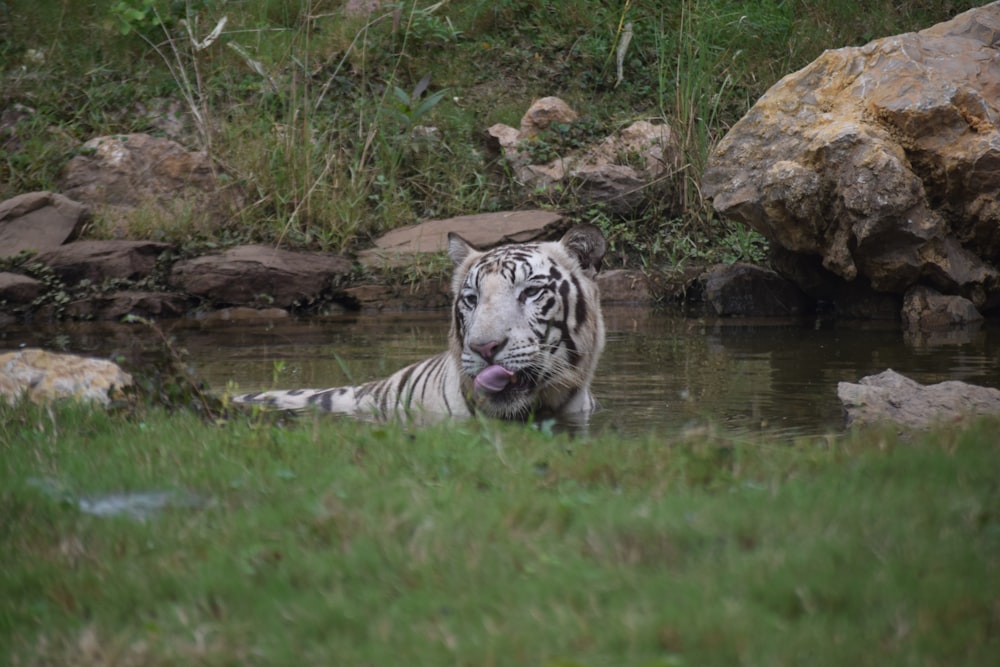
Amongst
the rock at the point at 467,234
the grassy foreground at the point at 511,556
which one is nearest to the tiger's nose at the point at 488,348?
the grassy foreground at the point at 511,556

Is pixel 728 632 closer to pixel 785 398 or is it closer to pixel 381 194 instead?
pixel 785 398

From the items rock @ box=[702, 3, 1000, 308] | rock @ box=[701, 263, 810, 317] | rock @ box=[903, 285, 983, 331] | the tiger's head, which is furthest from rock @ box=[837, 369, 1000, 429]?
rock @ box=[701, 263, 810, 317]

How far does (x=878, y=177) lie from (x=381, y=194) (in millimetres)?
6663

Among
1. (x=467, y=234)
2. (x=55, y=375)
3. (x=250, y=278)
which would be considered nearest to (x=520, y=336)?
(x=55, y=375)

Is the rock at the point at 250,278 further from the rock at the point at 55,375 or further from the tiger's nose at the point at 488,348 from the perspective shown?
the tiger's nose at the point at 488,348

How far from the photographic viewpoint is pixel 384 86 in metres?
16.9

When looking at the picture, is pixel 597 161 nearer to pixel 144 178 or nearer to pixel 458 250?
pixel 144 178

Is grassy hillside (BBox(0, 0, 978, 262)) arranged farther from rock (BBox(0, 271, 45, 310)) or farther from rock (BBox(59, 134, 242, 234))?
rock (BBox(0, 271, 45, 310))

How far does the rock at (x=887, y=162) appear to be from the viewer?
974 centimetres

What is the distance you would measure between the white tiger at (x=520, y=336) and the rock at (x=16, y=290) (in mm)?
6081

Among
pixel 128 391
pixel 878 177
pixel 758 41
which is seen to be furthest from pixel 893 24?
pixel 128 391

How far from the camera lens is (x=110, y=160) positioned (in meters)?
14.1

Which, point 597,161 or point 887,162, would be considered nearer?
point 887,162

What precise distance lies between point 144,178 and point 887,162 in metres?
9.13
